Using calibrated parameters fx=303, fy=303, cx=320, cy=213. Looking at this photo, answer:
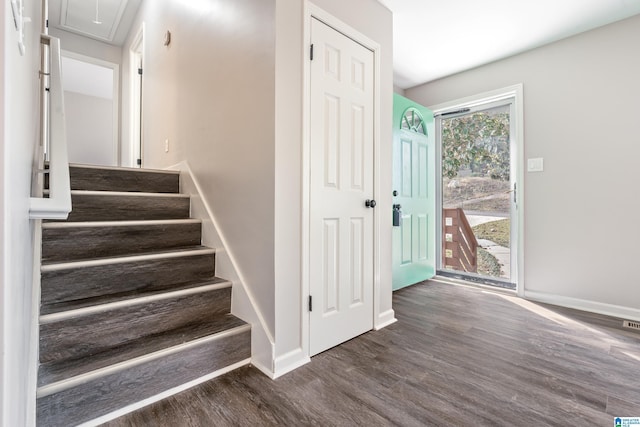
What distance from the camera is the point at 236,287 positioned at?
181cm

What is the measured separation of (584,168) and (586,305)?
116 centimetres

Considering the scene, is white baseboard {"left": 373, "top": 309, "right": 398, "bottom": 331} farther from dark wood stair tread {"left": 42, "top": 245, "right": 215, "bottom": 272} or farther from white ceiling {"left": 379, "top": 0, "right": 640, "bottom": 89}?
white ceiling {"left": 379, "top": 0, "right": 640, "bottom": 89}

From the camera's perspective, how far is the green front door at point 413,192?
10.2 ft

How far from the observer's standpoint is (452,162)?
11.8 feet

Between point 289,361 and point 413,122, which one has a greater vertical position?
point 413,122

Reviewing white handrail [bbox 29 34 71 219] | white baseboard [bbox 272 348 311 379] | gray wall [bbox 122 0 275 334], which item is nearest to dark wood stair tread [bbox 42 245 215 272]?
gray wall [bbox 122 0 275 334]

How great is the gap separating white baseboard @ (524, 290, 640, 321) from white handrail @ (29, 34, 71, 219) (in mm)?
3480

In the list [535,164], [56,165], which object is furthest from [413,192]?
[56,165]

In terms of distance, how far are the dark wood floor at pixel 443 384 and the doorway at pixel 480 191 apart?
3.74 feet

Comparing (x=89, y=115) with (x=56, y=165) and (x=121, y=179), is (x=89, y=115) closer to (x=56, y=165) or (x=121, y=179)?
(x=121, y=179)

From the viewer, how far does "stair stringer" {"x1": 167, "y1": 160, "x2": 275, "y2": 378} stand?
5.25ft

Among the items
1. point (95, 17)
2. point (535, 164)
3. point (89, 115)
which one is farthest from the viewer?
point (89, 115)

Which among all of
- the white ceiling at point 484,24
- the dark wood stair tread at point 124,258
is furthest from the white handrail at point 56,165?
the white ceiling at point 484,24

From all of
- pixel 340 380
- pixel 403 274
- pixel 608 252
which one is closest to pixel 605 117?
pixel 608 252
